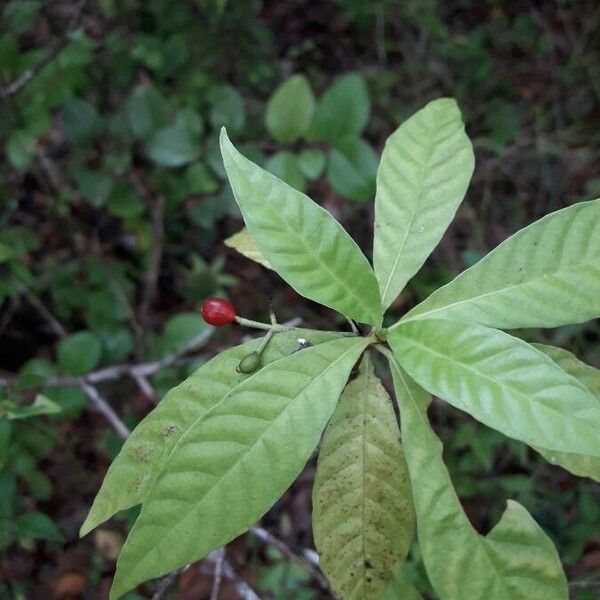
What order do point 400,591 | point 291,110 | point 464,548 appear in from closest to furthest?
point 464,548
point 400,591
point 291,110

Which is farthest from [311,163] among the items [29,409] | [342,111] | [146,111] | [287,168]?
[29,409]

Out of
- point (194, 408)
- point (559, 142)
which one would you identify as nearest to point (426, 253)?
point (194, 408)

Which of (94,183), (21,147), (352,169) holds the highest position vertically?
(21,147)

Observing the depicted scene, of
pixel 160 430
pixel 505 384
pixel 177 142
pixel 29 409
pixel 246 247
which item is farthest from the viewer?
pixel 177 142

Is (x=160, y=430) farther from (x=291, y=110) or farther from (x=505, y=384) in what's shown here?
(x=291, y=110)

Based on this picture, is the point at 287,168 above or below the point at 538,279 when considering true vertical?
below

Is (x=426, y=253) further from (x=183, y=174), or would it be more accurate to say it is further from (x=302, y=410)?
(x=183, y=174)

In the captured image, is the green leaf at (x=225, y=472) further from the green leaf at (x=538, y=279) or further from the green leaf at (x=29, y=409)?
the green leaf at (x=29, y=409)
